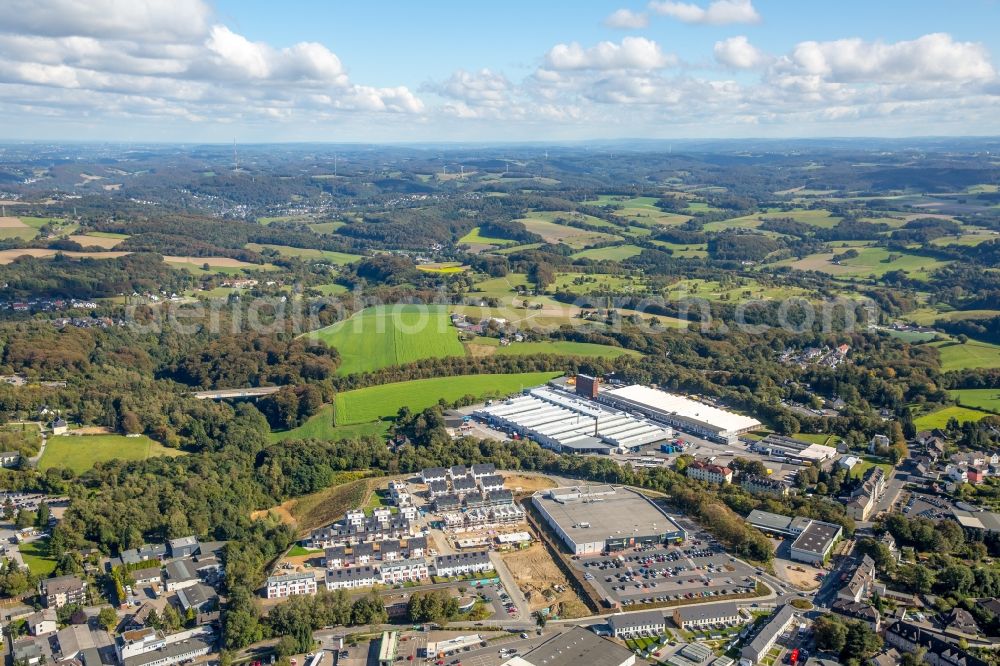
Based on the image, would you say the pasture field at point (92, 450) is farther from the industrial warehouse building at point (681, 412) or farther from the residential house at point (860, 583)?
the residential house at point (860, 583)

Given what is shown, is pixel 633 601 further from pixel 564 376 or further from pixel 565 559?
pixel 564 376

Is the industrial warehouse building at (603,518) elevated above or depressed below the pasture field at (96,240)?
below

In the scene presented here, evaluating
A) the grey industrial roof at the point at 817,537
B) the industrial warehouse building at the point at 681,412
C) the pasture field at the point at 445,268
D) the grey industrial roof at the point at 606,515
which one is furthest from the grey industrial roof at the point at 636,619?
the pasture field at the point at 445,268

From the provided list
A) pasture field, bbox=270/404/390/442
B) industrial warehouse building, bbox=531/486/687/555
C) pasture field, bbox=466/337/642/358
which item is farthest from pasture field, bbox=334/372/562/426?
industrial warehouse building, bbox=531/486/687/555

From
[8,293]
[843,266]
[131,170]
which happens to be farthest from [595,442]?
[131,170]

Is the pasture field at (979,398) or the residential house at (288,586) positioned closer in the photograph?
the residential house at (288,586)
